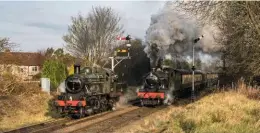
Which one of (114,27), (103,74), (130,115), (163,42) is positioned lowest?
(130,115)

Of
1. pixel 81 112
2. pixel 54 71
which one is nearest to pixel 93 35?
pixel 54 71

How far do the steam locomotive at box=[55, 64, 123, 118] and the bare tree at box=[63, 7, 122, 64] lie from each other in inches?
A: 1003

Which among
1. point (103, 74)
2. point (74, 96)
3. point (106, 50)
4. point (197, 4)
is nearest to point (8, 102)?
point (74, 96)

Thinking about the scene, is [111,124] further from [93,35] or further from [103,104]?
[93,35]

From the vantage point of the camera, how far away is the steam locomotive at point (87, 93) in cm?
2075

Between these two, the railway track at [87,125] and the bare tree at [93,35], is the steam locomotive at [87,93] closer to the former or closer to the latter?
the railway track at [87,125]

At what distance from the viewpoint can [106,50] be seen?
5181 cm

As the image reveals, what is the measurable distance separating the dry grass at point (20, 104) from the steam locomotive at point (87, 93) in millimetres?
1537

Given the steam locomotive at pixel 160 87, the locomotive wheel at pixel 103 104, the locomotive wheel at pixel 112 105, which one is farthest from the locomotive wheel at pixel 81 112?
the steam locomotive at pixel 160 87

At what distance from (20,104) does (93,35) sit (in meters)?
29.8

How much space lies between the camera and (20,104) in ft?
73.3

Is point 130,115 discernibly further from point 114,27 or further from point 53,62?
point 114,27

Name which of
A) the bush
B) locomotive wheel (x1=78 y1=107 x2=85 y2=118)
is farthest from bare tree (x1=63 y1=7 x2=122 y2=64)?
locomotive wheel (x1=78 y1=107 x2=85 y2=118)

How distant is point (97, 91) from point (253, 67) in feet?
28.8
